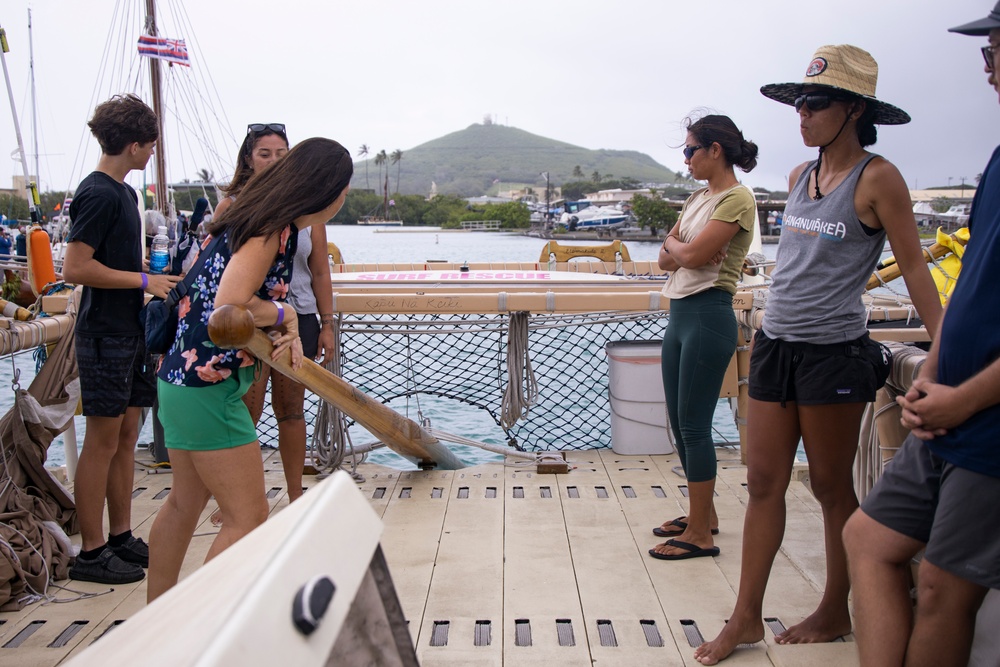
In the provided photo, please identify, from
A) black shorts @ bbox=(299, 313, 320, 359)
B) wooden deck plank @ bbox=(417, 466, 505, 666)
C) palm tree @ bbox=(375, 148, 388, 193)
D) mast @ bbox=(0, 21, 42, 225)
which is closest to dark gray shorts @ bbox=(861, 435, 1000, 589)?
wooden deck plank @ bbox=(417, 466, 505, 666)

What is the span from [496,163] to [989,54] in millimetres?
161493

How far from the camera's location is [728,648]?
220 cm

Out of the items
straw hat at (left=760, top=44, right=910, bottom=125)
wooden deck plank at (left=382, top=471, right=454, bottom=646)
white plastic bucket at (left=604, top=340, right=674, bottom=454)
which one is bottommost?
wooden deck plank at (left=382, top=471, right=454, bottom=646)

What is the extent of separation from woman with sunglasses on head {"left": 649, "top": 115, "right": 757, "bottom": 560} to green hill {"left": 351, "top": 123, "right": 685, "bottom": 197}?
430 ft

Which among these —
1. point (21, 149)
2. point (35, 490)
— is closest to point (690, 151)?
point (35, 490)

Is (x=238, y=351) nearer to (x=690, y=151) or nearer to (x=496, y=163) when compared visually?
(x=690, y=151)

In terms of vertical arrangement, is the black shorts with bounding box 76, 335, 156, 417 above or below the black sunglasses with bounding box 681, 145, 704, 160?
below

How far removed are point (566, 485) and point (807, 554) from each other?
1144mm

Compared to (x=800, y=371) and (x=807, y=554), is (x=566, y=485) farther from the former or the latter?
(x=800, y=371)

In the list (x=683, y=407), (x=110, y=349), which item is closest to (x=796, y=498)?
(x=683, y=407)

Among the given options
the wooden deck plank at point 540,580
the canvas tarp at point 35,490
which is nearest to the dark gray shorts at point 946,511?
the wooden deck plank at point 540,580

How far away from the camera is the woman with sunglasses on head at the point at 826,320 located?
6.72 feet

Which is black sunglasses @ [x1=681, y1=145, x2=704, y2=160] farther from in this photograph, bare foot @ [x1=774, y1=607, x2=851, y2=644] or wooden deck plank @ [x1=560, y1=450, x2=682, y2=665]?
bare foot @ [x1=774, y1=607, x2=851, y2=644]

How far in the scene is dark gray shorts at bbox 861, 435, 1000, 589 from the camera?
1.44 meters
